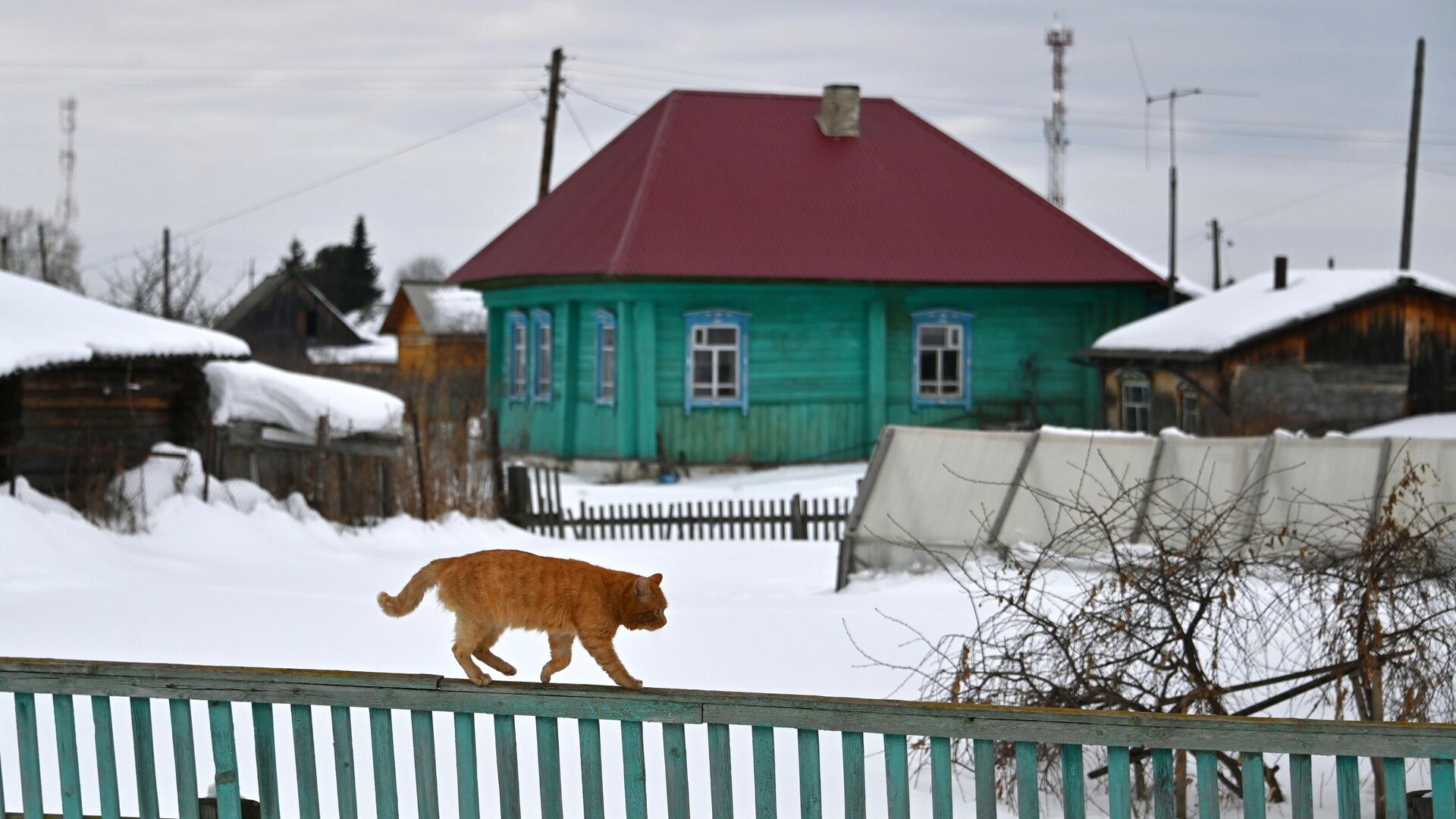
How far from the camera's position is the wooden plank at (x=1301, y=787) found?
4.29 meters

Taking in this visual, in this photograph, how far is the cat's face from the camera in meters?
4.46

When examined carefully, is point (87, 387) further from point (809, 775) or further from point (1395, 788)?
point (1395, 788)

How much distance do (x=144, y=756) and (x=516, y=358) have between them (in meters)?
23.8

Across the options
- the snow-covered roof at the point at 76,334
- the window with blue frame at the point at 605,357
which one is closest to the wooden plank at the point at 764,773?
the snow-covered roof at the point at 76,334

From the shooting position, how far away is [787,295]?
2502 cm

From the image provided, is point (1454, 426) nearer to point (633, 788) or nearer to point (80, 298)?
point (80, 298)

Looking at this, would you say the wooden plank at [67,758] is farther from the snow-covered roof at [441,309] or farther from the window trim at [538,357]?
the snow-covered roof at [441,309]

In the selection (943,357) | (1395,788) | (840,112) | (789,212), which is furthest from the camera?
(840,112)

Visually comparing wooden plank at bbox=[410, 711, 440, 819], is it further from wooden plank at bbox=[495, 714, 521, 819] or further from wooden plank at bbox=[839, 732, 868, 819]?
wooden plank at bbox=[839, 732, 868, 819]

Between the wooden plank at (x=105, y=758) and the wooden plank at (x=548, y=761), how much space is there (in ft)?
4.19

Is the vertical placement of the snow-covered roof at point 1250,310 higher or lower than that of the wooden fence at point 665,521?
higher

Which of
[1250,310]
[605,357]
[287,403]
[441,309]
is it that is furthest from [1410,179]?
[441,309]

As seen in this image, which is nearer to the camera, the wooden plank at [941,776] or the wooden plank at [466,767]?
the wooden plank at [941,776]

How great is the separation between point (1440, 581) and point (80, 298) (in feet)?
45.4
